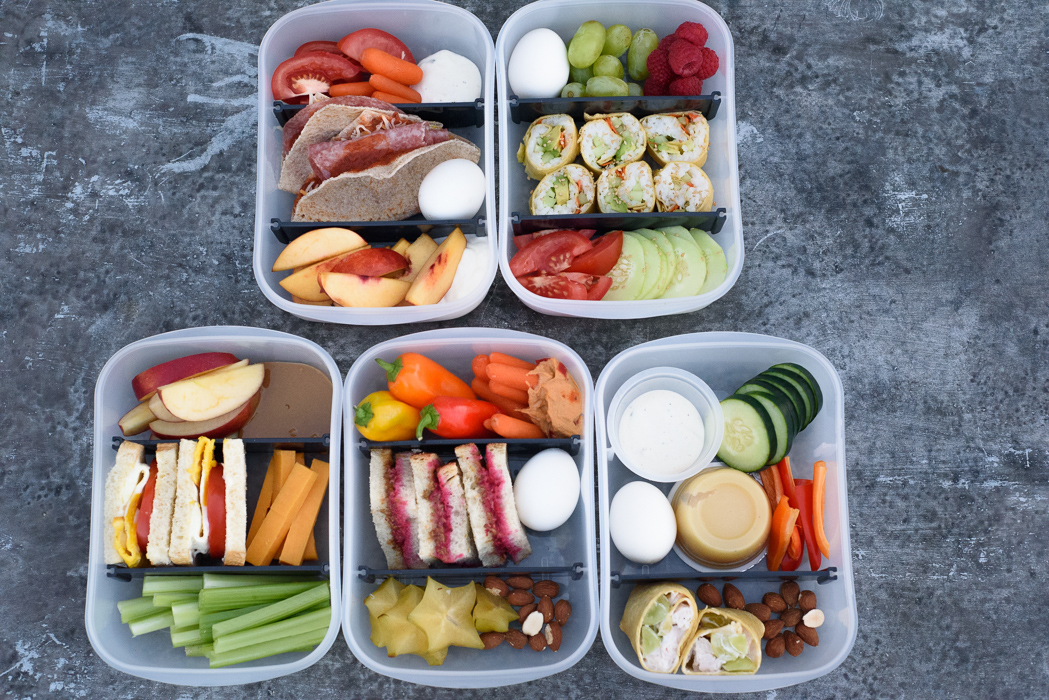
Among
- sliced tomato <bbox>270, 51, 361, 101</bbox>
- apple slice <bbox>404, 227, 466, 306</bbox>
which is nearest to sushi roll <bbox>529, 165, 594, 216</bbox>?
apple slice <bbox>404, 227, 466, 306</bbox>

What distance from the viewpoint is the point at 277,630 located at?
1.71 m

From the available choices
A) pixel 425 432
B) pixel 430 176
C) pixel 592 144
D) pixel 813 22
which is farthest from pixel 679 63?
pixel 425 432

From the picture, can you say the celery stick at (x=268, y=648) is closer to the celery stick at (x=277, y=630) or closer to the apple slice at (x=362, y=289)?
the celery stick at (x=277, y=630)

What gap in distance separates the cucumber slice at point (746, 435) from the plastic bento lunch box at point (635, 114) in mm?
276

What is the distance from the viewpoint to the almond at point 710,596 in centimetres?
173

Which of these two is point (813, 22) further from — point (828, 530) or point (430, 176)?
point (828, 530)

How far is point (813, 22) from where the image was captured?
7.01ft

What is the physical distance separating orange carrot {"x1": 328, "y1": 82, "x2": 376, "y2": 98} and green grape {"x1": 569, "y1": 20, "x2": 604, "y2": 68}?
0.56 meters

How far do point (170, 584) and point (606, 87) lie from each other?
1.68 m

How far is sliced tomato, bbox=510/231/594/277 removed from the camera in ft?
5.98

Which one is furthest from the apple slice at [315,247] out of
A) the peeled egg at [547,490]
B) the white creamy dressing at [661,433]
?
the white creamy dressing at [661,433]

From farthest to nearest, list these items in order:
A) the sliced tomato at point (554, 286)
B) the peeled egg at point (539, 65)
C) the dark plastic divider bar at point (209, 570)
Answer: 1. the peeled egg at point (539, 65)
2. the sliced tomato at point (554, 286)
3. the dark plastic divider bar at point (209, 570)

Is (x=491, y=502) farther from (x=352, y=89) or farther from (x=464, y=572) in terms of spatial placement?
(x=352, y=89)

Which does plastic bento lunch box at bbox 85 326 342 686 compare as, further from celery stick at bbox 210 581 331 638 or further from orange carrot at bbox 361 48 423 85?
orange carrot at bbox 361 48 423 85
